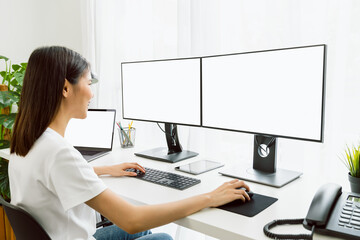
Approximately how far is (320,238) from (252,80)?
23.9 inches

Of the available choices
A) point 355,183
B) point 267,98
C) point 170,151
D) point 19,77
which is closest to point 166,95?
point 170,151

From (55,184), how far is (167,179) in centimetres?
46

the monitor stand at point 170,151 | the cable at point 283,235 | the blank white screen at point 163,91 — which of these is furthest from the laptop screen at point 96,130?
the cable at point 283,235

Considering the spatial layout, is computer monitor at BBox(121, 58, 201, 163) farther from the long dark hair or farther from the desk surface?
the long dark hair

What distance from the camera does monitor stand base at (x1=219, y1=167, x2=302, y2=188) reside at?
113cm

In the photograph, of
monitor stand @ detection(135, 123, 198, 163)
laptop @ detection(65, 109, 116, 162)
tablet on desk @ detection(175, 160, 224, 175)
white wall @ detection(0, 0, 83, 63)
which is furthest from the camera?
white wall @ detection(0, 0, 83, 63)

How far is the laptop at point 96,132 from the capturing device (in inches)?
66.8

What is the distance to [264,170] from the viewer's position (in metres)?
1.25

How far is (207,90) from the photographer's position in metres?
1.33

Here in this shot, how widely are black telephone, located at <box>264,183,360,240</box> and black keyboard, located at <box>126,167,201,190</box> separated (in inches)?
15.1

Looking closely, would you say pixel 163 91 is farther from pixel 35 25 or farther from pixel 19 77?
pixel 35 25

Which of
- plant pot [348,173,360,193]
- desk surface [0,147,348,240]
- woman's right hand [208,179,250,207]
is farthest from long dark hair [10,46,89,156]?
plant pot [348,173,360,193]

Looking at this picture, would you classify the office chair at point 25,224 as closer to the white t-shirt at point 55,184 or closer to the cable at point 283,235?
the white t-shirt at point 55,184

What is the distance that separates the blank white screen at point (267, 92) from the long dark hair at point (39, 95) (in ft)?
2.02
